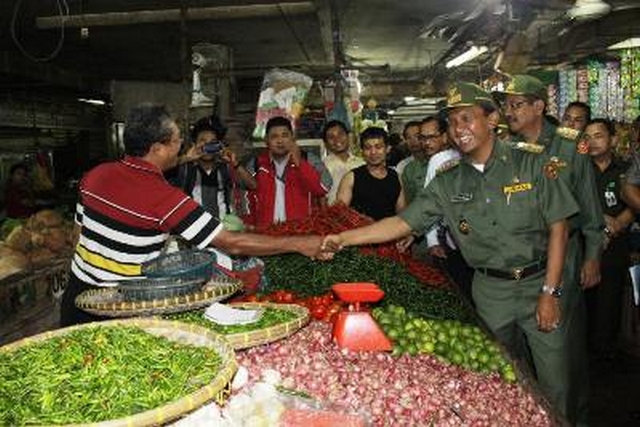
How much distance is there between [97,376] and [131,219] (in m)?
1.17

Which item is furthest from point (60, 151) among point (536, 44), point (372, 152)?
point (372, 152)

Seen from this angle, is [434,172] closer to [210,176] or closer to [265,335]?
[210,176]

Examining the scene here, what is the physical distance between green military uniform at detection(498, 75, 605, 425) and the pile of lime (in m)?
0.72

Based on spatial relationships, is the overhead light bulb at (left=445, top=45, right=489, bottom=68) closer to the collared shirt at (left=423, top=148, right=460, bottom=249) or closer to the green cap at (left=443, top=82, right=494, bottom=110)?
the collared shirt at (left=423, top=148, right=460, bottom=249)

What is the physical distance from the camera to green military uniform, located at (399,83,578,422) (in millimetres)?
3658

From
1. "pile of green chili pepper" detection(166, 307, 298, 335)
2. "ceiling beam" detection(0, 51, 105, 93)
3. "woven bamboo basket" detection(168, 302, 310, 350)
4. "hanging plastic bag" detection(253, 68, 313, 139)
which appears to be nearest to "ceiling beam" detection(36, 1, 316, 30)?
"hanging plastic bag" detection(253, 68, 313, 139)

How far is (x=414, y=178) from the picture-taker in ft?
20.1

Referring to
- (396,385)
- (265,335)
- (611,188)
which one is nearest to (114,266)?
(265,335)

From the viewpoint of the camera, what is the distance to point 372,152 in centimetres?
577

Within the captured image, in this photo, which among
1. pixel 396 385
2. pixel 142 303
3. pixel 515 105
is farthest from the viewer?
pixel 515 105

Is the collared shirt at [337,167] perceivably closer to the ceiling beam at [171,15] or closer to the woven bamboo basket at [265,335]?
the ceiling beam at [171,15]

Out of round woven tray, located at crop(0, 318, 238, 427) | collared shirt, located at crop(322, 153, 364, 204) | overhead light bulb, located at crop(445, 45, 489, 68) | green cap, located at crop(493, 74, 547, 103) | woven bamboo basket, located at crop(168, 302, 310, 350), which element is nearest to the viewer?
round woven tray, located at crop(0, 318, 238, 427)

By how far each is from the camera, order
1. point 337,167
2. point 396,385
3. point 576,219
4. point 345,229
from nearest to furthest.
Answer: point 396,385 → point 576,219 → point 345,229 → point 337,167

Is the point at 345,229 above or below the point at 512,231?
below
